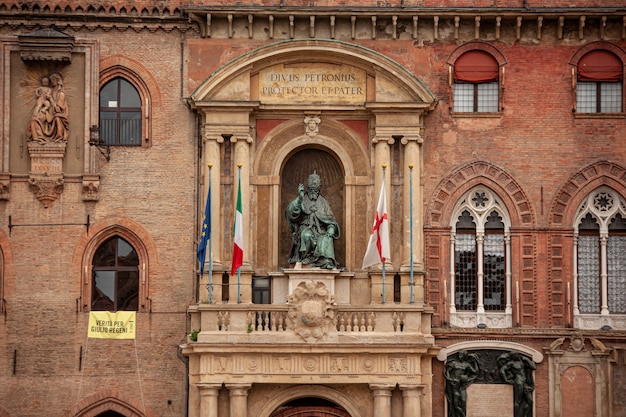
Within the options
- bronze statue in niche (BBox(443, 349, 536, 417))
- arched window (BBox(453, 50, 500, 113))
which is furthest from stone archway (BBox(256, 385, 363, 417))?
arched window (BBox(453, 50, 500, 113))

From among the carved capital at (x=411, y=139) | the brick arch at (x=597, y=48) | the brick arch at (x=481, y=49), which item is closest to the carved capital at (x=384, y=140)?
the carved capital at (x=411, y=139)

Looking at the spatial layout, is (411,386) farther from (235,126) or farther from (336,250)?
(235,126)

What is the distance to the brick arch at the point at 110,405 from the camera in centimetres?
3331

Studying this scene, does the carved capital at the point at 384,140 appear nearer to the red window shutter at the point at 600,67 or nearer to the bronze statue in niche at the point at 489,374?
the red window shutter at the point at 600,67

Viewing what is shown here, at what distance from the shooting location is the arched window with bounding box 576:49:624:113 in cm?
3444

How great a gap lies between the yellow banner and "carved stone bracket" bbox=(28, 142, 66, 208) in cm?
314

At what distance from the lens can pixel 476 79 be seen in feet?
113

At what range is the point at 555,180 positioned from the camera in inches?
1342

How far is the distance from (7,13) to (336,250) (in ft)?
34.2

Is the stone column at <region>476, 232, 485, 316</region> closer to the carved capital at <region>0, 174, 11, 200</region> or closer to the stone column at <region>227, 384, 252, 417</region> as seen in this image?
the stone column at <region>227, 384, 252, 417</region>

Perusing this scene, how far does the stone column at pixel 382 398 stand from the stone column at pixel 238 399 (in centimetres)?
307

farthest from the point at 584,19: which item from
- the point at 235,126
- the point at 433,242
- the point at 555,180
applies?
the point at 235,126

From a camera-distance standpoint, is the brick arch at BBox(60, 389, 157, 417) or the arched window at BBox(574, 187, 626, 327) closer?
the brick arch at BBox(60, 389, 157, 417)

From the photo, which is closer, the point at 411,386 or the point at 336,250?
the point at 411,386
